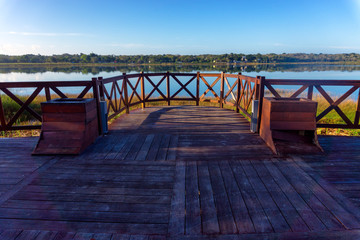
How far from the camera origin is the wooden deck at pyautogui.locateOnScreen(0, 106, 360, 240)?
2010 millimetres

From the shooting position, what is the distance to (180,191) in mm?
2607

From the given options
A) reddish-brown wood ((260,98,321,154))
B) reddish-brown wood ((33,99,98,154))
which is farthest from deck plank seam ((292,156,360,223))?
reddish-brown wood ((33,99,98,154))

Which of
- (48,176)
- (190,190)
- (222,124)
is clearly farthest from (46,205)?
(222,124)

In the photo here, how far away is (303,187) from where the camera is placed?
2.70m

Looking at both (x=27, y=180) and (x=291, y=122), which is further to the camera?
(x=291, y=122)

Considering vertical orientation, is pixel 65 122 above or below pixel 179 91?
below

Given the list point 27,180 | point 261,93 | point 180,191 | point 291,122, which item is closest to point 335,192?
point 291,122

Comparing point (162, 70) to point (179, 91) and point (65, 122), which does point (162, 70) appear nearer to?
point (179, 91)

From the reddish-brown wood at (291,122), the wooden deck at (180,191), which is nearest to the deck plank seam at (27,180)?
the wooden deck at (180,191)

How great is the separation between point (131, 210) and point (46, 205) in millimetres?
953

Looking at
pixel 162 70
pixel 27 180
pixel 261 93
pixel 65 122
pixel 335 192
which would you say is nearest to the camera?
pixel 335 192

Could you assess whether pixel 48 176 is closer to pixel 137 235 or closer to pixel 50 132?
pixel 50 132

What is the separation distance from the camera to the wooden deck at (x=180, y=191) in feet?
6.59

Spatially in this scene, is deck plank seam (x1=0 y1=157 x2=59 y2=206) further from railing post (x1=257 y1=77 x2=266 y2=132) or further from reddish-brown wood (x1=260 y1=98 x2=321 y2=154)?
railing post (x1=257 y1=77 x2=266 y2=132)
